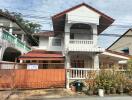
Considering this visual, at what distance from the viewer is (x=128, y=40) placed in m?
36.8

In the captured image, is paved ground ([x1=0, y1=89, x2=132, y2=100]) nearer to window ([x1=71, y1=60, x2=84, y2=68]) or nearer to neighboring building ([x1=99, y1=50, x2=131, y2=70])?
window ([x1=71, y1=60, x2=84, y2=68])

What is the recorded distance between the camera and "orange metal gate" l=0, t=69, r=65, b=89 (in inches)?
678

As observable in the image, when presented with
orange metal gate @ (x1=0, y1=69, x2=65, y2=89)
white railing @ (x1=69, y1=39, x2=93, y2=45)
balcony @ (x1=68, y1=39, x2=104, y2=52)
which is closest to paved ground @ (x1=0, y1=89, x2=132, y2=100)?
orange metal gate @ (x1=0, y1=69, x2=65, y2=89)

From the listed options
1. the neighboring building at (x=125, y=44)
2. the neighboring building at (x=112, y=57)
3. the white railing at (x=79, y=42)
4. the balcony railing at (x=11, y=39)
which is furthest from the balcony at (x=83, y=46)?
the neighboring building at (x=125, y=44)

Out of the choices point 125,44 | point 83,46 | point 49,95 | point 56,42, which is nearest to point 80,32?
point 83,46

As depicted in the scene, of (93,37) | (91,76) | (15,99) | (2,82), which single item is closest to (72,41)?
(93,37)

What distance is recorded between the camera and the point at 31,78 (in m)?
17.8

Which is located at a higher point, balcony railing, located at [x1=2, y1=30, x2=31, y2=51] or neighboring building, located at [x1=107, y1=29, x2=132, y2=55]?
neighboring building, located at [x1=107, y1=29, x2=132, y2=55]

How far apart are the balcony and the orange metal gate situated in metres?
5.50

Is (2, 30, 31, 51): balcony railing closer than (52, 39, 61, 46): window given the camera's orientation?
Yes

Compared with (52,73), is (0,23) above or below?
above

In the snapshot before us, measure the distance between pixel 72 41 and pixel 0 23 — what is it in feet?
26.2

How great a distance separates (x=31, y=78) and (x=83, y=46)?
8049 mm

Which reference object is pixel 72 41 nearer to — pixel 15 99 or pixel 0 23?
pixel 0 23
